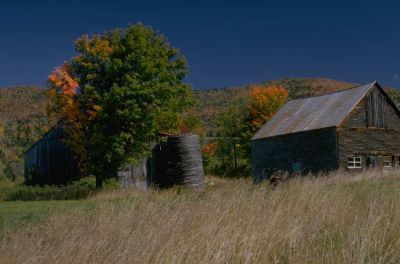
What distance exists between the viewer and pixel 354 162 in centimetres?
3241

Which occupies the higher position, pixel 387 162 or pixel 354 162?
pixel 354 162

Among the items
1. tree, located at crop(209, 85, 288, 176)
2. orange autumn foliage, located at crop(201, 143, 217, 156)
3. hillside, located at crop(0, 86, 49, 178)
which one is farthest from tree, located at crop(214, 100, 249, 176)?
hillside, located at crop(0, 86, 49, 178)

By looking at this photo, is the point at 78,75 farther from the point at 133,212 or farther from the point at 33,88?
the point at 33,88

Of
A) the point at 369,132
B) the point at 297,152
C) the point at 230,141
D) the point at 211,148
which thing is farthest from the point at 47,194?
the point at 211,148

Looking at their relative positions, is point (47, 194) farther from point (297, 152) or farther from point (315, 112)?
point (315, 112)

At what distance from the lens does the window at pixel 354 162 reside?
32.1 meters

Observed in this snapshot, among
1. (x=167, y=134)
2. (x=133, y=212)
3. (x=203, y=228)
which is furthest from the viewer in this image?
(x=167, y=134)

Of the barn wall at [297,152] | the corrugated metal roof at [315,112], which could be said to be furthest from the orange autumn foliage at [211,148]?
the corrugated metal roof at [315,112]

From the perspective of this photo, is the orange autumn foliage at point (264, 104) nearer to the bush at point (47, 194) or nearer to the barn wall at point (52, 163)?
the barn wall at point (52, 163)

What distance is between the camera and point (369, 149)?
33031 millimetres

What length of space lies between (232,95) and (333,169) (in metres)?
93.4

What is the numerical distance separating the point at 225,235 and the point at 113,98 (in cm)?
1826

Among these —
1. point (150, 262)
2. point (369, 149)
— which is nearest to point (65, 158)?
point (369, 149)

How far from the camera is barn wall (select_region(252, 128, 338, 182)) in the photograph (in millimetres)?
32219
